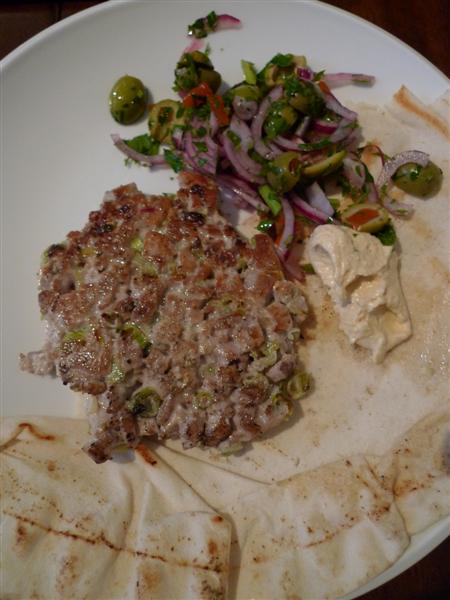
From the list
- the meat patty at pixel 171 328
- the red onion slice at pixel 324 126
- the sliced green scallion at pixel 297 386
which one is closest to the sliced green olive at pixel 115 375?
the meat patty at pixel 171 328

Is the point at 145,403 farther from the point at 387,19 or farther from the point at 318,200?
the point at 387,19

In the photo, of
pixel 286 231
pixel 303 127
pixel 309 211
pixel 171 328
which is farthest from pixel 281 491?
pixel 303 127

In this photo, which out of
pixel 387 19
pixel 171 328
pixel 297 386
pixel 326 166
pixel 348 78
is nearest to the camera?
pixel 171 328

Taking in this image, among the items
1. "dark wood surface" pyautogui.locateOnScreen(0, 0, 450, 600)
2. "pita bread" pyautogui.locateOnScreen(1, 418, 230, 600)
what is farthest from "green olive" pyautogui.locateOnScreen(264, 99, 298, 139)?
"pita bread" pyautogui.locateOnScreen(1, 418, 230, 600)

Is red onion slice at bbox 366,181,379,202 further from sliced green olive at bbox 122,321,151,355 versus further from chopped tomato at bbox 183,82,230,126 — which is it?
sliced green olive at bbox 122,321,151,355

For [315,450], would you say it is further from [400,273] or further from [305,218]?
[305,218]

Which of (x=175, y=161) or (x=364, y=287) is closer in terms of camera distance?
(x=364, y=287)
